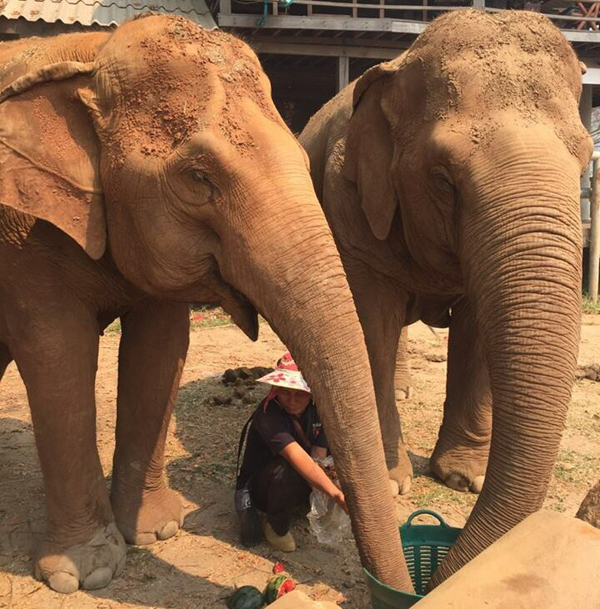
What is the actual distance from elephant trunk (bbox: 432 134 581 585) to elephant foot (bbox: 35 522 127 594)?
1.40 m

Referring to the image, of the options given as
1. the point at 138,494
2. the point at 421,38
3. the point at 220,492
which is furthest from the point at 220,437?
the point at 421,38

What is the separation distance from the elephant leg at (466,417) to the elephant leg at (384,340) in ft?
0.98

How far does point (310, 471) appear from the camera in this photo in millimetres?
3125

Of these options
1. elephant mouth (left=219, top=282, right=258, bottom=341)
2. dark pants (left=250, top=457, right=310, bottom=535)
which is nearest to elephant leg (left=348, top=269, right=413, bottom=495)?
dark pants (left=250, top=457, right=310, bottom=535)

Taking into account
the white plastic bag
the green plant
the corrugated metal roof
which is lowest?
the green plant

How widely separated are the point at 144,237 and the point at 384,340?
1738 mm

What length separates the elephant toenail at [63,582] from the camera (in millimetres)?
3100

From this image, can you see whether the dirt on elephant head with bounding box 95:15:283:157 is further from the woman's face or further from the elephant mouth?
the woman's face

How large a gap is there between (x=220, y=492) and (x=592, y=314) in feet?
22.6

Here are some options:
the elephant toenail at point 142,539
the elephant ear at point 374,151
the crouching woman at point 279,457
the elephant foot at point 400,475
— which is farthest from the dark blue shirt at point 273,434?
the elephant ear at point 374,151

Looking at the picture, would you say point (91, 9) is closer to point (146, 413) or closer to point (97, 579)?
point (146, 413)

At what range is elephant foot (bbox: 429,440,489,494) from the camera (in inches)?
166

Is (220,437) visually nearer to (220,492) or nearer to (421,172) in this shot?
(220,492)

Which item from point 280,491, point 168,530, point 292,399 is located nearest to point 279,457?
point 280,491
